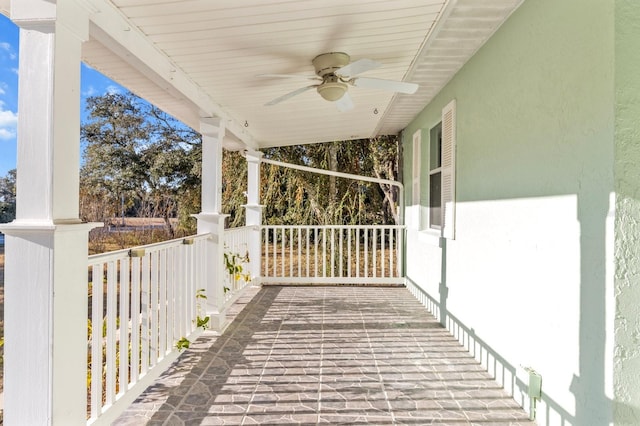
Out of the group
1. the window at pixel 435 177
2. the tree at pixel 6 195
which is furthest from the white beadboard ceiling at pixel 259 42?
the tree at pixel 6 195

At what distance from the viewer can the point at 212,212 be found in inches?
150

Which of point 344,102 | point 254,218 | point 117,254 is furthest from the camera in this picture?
point 254,218

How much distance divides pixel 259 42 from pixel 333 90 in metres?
0.75

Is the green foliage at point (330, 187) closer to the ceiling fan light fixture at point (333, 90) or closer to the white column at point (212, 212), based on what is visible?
the white column at point (212, 212)

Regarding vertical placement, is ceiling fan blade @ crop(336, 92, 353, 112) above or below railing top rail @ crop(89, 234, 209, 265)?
above

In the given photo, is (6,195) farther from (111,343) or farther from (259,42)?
(259,42)

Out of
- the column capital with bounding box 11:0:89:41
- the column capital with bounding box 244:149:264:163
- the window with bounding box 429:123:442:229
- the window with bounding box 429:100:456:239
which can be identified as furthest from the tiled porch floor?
the column capital with bounding box 244:149:264:163

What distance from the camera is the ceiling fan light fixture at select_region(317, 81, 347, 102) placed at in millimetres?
3154

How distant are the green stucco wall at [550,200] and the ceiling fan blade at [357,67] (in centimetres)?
92

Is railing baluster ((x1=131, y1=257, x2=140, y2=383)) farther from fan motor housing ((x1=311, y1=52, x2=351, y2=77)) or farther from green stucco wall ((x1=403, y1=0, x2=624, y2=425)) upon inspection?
green stucco wall ((x1=403, y1=0, x2=624, y2=425))

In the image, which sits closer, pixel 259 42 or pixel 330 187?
pixel 259 42

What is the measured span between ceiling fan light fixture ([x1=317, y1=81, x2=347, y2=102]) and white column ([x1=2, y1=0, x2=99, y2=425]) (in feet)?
6.23

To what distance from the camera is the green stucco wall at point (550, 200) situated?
5.59ft

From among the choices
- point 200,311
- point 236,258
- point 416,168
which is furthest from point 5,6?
point 416,168
